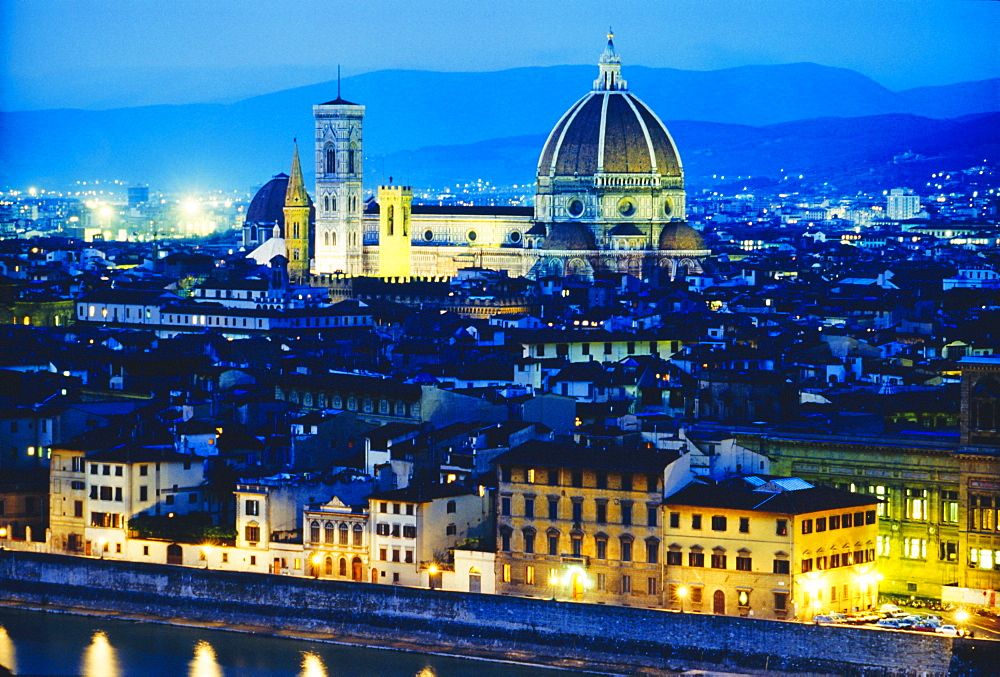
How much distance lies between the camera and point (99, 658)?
74.7ft

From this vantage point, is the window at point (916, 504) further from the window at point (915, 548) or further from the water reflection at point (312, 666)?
the water reflection at point (312, 666)

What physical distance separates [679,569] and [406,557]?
111 inches

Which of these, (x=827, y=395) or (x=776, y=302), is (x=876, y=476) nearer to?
(x=827, y=395)

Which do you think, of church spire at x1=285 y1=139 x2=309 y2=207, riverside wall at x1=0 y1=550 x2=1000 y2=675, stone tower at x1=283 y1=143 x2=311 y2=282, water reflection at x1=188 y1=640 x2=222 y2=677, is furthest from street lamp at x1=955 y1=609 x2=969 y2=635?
church spire at x1=285 y1=139 x2=309 y2=207

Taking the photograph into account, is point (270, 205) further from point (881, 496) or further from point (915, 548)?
point (915, 548)

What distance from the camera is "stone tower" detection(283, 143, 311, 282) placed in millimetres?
67812

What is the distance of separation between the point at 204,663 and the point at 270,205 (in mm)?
62004

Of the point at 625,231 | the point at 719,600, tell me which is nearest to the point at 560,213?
the point at 625,231

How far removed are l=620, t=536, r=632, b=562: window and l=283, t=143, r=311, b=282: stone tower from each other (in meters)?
45.4

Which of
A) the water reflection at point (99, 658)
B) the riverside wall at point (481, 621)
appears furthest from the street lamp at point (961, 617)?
the water reflection at point (99, 658)

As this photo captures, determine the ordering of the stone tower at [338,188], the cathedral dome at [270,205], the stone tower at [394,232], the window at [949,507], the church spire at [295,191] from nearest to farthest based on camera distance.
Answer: the window at [949,507], the stone tower at [338,188], the stone tower at [394,232], the church spire at [295,191], the cathedral dome at [270,205]

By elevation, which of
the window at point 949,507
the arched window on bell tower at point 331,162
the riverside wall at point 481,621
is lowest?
the riverside wall at point 481,621

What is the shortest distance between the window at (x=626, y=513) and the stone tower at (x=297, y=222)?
4542cm

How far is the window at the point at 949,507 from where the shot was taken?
23500 mm
